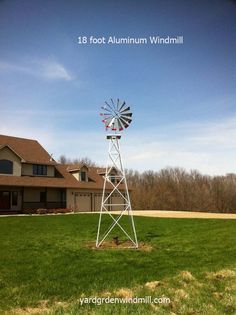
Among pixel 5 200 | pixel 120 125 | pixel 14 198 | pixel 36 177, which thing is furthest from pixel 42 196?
pixel 120 125

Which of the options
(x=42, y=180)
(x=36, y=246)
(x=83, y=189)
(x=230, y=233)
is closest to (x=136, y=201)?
(x=83, y=189)

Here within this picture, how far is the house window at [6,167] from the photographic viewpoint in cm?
2228

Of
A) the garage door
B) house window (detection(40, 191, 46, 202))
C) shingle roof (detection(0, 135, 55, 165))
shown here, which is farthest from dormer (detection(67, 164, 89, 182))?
house window (detection(40, 191, 46, 202))

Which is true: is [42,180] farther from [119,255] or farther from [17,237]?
[119,255]

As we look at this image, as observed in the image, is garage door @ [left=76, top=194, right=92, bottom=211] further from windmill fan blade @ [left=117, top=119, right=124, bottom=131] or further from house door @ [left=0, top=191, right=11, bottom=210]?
windmill fan blade @ [left=117, top=119, right=124, bottom=131]

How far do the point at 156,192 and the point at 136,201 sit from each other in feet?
6.80

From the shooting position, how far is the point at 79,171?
26594mm

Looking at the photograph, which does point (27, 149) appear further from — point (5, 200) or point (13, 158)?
point (5, 200)

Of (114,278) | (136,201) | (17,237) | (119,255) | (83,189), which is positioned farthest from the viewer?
(136,201)

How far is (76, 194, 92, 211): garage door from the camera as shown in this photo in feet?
84.9

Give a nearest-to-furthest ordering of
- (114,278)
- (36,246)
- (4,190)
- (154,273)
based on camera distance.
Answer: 1. (114,278)
2. (154,273)
3. (36,246)
4. (4,190)

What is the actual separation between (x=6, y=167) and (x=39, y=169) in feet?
7.51

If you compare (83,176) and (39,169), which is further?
(83,176)

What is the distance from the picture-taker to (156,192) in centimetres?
3181
